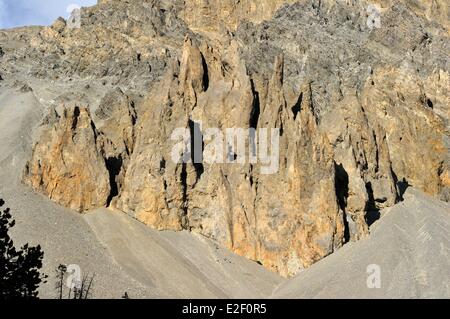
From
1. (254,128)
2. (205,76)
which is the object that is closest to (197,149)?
(254,128)

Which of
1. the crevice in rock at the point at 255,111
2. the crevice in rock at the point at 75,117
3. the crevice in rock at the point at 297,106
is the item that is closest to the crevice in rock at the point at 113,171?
the crevice in rock at the point at 75,117

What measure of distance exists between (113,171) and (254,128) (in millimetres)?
13508

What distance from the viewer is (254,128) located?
66.8 metres

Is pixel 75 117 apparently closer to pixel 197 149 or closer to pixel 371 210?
pixel 197 149

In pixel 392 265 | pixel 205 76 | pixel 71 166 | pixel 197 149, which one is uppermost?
pixel 205 76

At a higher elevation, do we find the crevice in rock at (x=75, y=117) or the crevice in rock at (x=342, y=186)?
the crevice in rock at (x=75, y=117)

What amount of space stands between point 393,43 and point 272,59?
67.9 ft

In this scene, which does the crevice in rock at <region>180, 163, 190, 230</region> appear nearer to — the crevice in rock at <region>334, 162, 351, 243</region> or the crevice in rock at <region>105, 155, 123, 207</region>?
the crevice in rock at <region>105, 155, 123, 207</region>

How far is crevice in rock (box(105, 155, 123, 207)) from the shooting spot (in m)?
61.8

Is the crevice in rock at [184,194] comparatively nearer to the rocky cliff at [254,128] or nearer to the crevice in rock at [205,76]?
the rocky cliff at [254,128]

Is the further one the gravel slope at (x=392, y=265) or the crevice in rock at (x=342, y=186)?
the crevice in rock at (x=342, y=186)

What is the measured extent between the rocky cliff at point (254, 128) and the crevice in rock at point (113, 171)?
→ 0.41 feet

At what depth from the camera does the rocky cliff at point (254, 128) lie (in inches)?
2378

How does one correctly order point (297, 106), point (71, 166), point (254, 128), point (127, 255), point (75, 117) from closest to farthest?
point (127, 255), point (71, 166), point (75, 117), point (254, 128), point (297, 106)
